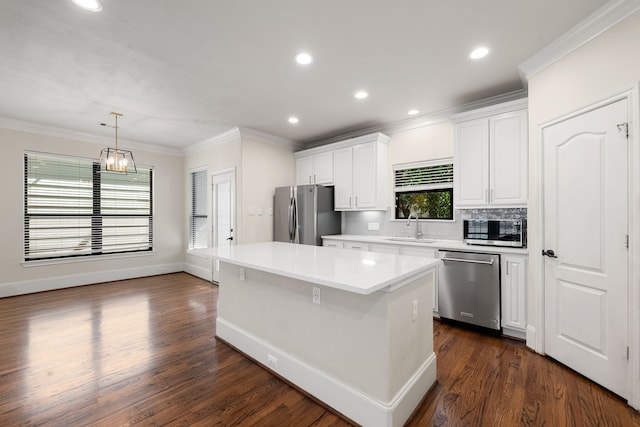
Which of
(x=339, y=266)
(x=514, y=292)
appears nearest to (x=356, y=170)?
(x=514, y=292)

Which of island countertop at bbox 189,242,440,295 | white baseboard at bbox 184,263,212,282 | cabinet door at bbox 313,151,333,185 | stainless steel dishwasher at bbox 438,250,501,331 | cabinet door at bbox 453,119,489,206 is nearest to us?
island countertop at bbox 189,242,440,295

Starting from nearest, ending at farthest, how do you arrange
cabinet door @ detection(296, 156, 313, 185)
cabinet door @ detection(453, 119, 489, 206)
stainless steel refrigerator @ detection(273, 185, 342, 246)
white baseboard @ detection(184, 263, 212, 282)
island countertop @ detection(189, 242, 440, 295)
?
island countertop @ detection(189, 242, 440, 295) < cabinet door @ detection(453, 119, 489, 206) < stainless steel refrigerator @ detection(273, 185, 342, 246) < cabinet door @ detection(296, 156, 313, 185) < white baseboard @ detection(184, 263, 212, 282)

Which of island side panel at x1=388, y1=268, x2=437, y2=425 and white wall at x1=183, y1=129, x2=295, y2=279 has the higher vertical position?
white wall at x1=183, y1=129, x2=295, y2=279

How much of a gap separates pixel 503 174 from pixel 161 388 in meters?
3.80

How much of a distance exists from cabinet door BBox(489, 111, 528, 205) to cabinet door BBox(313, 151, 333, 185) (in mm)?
2400

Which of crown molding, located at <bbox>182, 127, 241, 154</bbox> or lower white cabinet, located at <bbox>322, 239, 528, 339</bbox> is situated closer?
lower white cabinet, located at <bbox>322, 239, 528, 339</bbox>

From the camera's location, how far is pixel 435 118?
4.01 metres

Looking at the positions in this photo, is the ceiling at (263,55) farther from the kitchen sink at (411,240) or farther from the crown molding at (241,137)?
the kitchen sink at (411,240)

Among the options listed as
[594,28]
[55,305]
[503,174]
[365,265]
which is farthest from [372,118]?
[55,305]

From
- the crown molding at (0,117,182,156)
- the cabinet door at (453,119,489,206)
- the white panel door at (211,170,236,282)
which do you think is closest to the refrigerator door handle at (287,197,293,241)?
the white panel door at (211,170,236,282)

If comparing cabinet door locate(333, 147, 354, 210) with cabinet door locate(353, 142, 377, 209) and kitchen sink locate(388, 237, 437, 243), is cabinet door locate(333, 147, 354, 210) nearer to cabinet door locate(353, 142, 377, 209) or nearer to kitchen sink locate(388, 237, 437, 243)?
cabinet door locate(353, 142, 377, 209)

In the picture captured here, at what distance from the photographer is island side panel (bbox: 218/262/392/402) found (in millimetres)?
1721

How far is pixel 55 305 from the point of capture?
13.2 feet

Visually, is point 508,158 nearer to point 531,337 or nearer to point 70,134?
point 531,337
